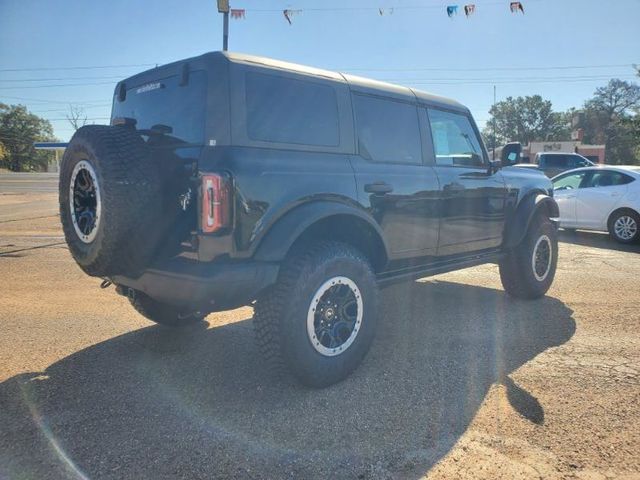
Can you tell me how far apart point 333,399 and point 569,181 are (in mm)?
9634

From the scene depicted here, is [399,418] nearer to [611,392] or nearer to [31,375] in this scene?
[611,392]

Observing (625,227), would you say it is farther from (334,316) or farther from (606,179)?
(334,316)

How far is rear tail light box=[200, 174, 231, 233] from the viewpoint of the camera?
2.59 meters

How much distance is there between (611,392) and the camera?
10.1 feet

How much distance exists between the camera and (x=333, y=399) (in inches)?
118

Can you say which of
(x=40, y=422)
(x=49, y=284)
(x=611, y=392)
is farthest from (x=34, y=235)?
(x=611, y=392)

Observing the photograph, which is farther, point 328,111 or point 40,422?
point 328,111

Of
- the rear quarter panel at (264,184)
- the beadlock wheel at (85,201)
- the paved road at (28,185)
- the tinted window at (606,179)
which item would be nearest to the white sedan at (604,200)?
the tinted window at (606,179)

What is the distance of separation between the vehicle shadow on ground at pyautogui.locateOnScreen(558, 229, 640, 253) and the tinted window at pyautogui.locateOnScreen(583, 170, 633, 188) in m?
1.20

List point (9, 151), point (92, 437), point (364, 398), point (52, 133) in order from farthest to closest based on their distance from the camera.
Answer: point (52, 133) → point (9, 151) → point (364, 398) → point (92, 437)

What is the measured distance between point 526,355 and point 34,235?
10331 millimetres

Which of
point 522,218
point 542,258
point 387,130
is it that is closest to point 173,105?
point 387,130

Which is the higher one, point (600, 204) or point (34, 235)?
point (600, 204)

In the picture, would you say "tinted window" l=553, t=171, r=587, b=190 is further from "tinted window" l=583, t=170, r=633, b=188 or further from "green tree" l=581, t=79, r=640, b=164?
"green tree" l=581, t=79, r=640, b=164
